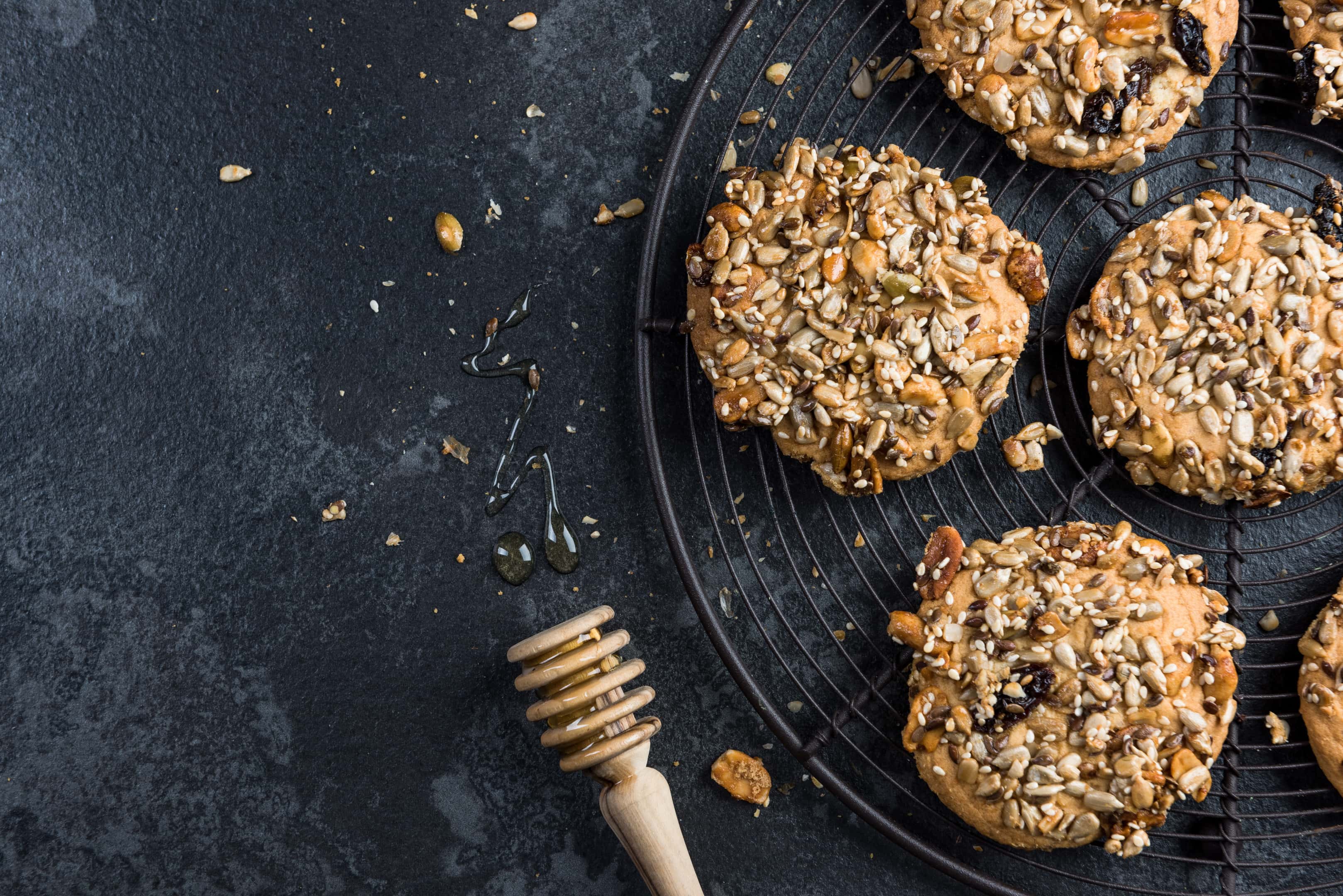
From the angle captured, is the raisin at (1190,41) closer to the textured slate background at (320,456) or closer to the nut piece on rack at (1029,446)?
the nut piece on rack at (1029,446)

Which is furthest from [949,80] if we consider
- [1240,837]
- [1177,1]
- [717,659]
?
[1240,837]

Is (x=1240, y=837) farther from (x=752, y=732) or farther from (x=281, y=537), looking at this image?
(x=281, y=537)

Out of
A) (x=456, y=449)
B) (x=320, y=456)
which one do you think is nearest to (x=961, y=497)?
(x=456, y=449)

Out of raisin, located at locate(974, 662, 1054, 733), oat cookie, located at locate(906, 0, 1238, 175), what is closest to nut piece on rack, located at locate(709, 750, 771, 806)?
raisin, located at locate(974, 662, 1054, 733)

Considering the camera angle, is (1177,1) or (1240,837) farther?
(1240,837)

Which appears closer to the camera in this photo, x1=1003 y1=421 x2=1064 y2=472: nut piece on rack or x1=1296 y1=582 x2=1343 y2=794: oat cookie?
x1=1296 y1=582 x2=1343 y2=794: oat cookie

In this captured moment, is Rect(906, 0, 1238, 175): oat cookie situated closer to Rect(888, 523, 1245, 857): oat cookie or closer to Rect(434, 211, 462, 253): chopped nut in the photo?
Rect(888, 523, 1245, 857): oat cookie
